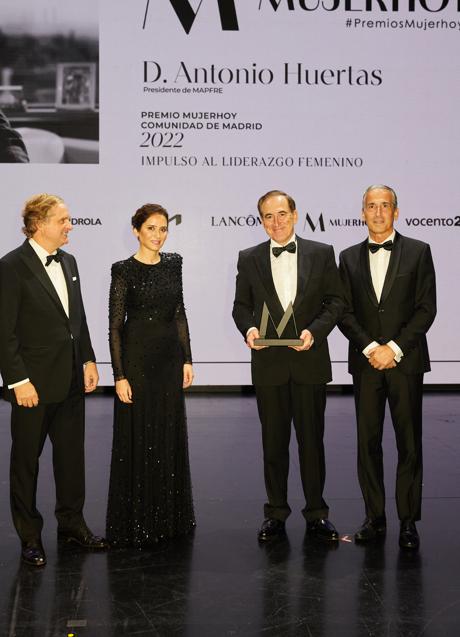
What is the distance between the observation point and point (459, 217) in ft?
26.0

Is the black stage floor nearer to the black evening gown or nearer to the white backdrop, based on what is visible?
the black evening gown

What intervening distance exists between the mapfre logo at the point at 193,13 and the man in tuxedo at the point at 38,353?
4.67 meters

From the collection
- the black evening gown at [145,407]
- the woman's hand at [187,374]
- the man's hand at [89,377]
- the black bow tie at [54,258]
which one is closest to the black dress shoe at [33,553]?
the black evening gown at [145,407]

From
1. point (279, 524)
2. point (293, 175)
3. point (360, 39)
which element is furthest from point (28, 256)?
point (360, 39)

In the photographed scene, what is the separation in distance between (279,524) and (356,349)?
891 mm

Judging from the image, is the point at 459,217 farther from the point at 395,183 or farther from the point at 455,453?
the point at 455,453

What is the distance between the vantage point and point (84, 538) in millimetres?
3699

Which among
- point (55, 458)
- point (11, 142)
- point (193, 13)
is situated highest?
point (193, 13)

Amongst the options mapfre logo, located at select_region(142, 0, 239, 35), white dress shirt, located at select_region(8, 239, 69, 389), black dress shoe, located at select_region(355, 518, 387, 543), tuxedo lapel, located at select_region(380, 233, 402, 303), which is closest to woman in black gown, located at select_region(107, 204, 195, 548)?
white dress shirt, located at select_region(8, 239, 69, 389)

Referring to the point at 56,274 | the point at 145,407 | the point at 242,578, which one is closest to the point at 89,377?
the point at 145,407

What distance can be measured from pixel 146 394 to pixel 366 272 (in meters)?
1.14

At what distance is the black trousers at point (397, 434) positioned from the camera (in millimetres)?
3736

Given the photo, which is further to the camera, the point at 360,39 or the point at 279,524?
the point at 360,39

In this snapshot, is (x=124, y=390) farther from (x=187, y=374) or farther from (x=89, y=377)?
(x=187, y=374)
